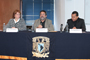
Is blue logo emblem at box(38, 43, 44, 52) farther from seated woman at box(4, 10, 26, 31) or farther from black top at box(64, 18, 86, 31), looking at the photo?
black top at box(64, 18, 86, 31)

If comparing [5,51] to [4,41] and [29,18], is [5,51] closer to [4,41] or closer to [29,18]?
[4,41]

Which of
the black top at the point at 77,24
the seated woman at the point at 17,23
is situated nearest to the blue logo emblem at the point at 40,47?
the seated woman at the point at 17,23

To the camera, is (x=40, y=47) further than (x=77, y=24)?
No

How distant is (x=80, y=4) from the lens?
4535 millimetres

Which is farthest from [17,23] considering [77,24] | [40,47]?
[77,24]

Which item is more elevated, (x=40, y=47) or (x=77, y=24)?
(x=77, y=24)

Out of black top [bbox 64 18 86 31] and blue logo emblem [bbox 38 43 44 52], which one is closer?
blue logo emblem [bbox 38 43 44 52]

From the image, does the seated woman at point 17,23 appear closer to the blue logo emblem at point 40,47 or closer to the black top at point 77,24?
the blue logo emblem at point 40,47

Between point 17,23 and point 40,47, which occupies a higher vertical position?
point 17,23

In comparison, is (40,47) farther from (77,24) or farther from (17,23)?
(77,24)

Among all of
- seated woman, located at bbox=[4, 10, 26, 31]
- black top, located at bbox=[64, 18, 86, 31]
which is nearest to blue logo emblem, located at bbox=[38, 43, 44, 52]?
seated woman, located at bbox=[4, 10, 26, 31]

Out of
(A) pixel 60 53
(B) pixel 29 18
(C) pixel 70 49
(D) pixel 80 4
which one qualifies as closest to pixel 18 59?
(A) pixel 60 53

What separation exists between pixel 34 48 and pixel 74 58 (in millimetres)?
698

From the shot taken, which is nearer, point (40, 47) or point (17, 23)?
point (40, 47)
